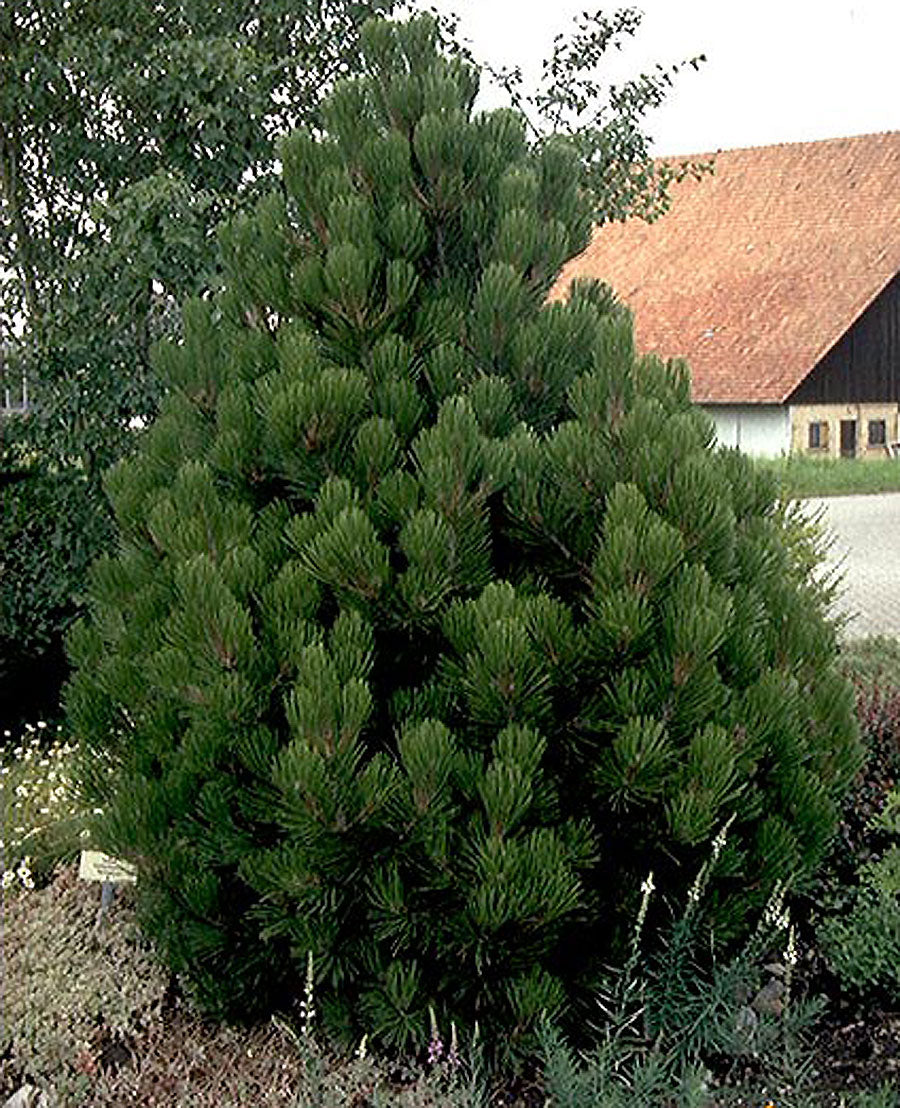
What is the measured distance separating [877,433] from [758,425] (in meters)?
3.77

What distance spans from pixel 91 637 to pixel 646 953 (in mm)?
1802

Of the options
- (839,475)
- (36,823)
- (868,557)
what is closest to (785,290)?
(839,475)

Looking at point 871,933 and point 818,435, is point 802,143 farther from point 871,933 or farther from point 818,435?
point 871,933

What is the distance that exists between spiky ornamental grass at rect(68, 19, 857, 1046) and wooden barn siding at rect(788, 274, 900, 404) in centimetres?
2743

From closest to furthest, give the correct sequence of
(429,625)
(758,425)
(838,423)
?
(429,625) → (758,425) → (838,423)

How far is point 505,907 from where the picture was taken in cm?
414

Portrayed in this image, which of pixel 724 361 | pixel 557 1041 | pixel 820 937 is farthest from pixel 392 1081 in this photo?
pixel 724 361

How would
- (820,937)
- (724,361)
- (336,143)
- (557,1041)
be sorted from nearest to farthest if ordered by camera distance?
(557,1041) < (336,143) < (820,937) < (724,361)

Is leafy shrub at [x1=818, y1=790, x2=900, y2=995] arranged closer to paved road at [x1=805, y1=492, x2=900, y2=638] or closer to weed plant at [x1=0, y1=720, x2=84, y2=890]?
weed plant at [x1=0, y1=720, x2=84, y2=890]

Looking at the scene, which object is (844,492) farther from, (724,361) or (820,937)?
(820,937)

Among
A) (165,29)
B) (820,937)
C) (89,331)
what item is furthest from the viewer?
(165,29)

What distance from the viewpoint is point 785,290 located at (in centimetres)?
3275

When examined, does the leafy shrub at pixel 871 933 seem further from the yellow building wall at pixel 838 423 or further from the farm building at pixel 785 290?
the yellow building wall at pixel 838 423

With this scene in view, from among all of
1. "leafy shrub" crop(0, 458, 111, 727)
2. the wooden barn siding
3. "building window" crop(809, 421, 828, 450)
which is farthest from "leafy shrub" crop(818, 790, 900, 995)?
"building window" crop(809, 421, 828, 450)
